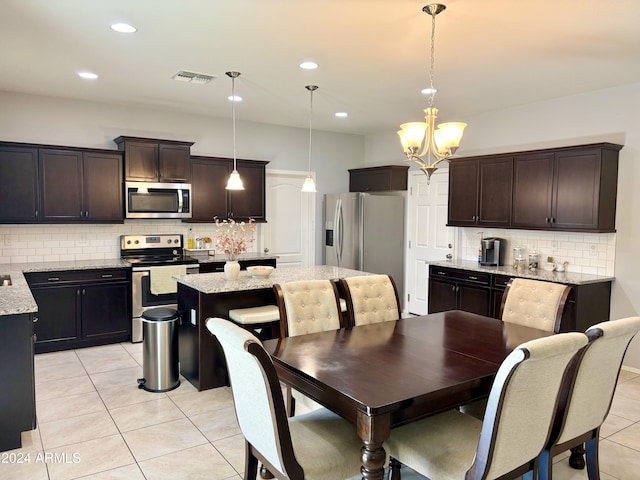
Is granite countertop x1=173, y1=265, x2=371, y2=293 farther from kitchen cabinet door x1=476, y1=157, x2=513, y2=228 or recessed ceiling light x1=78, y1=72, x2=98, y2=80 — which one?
recessed ceiling light x1=78, y1=72, x2=98, y2=80

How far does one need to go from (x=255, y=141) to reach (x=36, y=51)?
10.5ft

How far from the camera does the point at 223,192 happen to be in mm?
6191

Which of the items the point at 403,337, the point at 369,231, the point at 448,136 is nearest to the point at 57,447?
the point at 403,337

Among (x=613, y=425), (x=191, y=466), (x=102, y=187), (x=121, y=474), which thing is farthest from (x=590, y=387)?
(x=102, y=187)

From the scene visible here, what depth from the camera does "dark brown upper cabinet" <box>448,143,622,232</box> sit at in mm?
4578

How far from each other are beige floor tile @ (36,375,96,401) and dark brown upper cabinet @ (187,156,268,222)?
2.39m

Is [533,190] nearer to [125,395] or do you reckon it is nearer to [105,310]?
[125,395]

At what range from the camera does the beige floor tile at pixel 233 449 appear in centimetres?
287

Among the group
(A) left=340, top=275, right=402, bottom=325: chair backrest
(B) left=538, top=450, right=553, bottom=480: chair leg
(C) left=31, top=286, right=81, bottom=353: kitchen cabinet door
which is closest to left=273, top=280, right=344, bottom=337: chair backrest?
(A) left=340, top=275, right=402, bottom=325: chair backrest

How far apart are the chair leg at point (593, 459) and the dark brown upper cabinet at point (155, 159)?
4805mm

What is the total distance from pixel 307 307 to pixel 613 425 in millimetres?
2402

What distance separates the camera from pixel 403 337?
2.92m

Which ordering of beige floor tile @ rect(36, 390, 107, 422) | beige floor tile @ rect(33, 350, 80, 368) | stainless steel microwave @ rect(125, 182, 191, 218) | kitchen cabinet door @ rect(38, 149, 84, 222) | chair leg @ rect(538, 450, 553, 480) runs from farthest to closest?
stainless steel microwave @ rect(125, 182, 191, 218) → kitchen cabinet door @ rect(38, 149, 84, 222) → beige floor tile @ rect(33, 350, 80, 368) → beige floor tile @ rect(36, 390, 107, 422) → chair leg @ rect(538, 450, 553, 480)

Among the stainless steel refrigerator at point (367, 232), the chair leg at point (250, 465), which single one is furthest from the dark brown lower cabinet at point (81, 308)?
the chair leg at point (250, 465)
